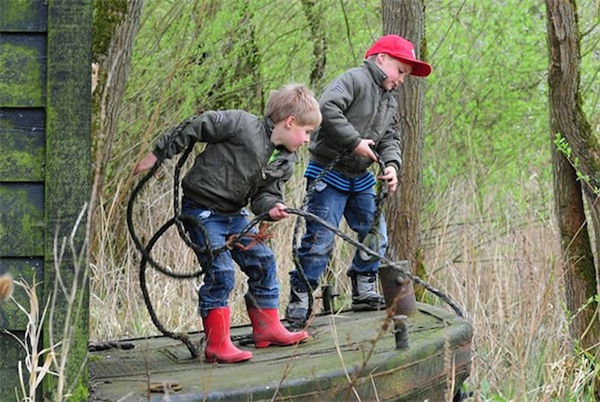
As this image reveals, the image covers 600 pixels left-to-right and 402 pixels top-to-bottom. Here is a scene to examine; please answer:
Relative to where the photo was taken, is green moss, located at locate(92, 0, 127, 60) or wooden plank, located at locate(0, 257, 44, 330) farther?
green moss, located at locate(92, 0, 127, 60)

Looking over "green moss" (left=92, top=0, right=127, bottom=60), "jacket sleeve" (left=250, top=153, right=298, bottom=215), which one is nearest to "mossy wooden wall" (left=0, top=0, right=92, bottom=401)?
"green moss" (left=92, top=0, right=127, bottom=60)

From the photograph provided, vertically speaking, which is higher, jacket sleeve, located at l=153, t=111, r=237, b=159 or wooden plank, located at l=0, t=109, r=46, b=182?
jacket sleeve, located at l=153, t=111, r=237, b=159

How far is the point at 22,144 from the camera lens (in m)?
3.64

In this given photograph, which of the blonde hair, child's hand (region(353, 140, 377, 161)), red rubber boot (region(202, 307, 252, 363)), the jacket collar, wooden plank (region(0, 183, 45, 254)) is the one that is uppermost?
the blonde hair

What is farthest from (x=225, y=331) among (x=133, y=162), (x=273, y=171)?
(x=133, y=162)

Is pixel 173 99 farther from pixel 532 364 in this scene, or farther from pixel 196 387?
pixel 196 387

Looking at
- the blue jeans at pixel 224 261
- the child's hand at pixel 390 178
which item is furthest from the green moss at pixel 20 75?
the child's hand at pixel 390 178

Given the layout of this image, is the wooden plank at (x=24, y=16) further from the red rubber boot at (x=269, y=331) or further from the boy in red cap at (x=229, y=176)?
the red rubber boot at (x=269, y=331)

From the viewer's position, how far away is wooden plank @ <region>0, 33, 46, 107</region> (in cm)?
361

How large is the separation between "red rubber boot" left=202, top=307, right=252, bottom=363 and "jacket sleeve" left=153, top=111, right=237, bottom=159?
71cm

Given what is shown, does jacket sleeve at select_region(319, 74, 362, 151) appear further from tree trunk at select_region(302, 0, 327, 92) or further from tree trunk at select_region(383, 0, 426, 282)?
tree trunk at select_region(302, 0, 327, 92)

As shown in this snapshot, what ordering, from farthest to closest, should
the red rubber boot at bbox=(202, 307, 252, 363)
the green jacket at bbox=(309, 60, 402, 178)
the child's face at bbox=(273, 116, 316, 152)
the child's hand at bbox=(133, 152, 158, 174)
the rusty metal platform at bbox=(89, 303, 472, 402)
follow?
the green jacket at bbox=(309, 60, 402, 178) < the child's face at bbox=(273, 116, 316, 152) < the red rubber boot at bbox=(202, 307, 252, 363) < the child's hand at bbox=(133, 152, 158, 174) < the rusty metal platform at bbox=(89, 303, 472, 402)

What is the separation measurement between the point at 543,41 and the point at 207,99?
2.98 metres

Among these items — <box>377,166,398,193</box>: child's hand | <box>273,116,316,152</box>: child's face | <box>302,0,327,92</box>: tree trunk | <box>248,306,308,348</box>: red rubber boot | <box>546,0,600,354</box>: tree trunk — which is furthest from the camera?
<box>302,0,327,92</box>: tree trunk
